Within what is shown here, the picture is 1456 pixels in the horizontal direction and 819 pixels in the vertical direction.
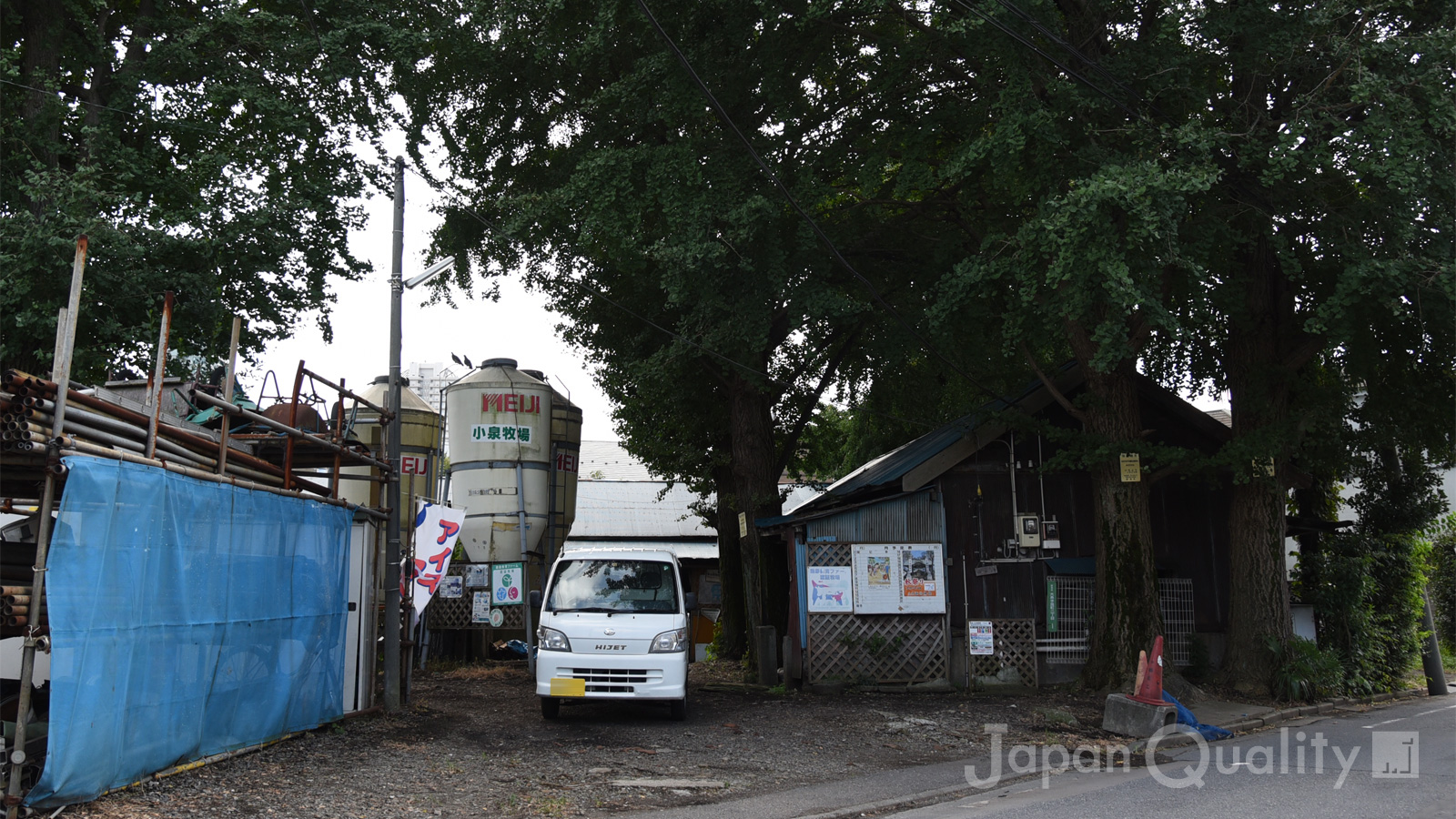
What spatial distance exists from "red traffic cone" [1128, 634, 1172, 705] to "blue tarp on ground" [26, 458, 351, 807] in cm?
952

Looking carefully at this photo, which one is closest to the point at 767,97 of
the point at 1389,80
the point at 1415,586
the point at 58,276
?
the point at 1389,80

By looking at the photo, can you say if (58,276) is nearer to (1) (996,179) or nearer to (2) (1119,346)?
(1) (996,179)

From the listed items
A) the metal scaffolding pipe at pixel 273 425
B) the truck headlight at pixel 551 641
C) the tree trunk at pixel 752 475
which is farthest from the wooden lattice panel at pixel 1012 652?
the metal scaffolding pipe at pixel 273 425

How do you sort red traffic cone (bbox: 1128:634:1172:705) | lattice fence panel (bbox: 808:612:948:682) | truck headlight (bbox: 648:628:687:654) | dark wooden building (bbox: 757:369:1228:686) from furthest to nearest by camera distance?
dark wooden building (bbox: 757:369:1228:686) → lattice fence panel (bbox: 808:612:948:682) → truck headlight (bbox: 648:628:687:654) → red traffic cone (bbox: 1128:634:1172:705)

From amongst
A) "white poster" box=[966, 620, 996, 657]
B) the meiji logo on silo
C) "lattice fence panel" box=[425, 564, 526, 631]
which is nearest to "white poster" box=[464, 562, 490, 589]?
"lattice fence panel" box=[425, 564, 526, 631]


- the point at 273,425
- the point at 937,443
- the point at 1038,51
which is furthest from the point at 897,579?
the point at 273,425

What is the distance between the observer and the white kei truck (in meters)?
11.9

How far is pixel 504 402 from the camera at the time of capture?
2123cm

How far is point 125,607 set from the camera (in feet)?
23.7

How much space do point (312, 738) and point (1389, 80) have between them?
14.0m

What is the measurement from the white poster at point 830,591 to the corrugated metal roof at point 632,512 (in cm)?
1366

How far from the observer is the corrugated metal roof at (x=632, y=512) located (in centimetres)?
3089

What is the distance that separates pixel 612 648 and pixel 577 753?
5.72ft

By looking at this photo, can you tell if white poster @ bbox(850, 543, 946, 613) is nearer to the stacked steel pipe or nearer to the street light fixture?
the street light fixture
